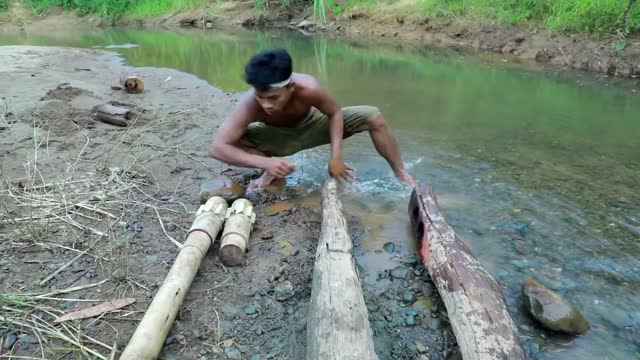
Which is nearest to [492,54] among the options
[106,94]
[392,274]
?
[106,94]

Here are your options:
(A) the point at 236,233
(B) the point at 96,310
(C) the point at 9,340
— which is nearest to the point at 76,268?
(B) the point at 96,310

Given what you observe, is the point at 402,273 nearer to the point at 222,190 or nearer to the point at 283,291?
the point at 283,291

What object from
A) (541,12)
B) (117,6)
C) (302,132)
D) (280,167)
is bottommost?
(280,167)

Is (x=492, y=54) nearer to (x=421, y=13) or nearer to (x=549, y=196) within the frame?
(x=421, y=13)

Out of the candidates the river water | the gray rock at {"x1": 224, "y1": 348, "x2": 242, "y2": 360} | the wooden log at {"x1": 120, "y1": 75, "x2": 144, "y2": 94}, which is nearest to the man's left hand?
the river water

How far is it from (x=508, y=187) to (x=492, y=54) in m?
6.65

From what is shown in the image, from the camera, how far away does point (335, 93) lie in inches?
276

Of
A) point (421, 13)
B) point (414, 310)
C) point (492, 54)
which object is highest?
point (421, 13)

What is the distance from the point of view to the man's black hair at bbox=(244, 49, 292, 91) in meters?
2.80

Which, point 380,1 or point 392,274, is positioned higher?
point 380,1

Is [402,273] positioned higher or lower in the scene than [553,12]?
lower

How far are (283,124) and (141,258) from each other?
1460mm

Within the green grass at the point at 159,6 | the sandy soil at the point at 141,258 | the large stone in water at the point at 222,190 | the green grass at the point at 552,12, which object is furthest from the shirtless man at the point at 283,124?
the green grass at the point at 159,6

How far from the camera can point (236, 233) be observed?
2.72 m
